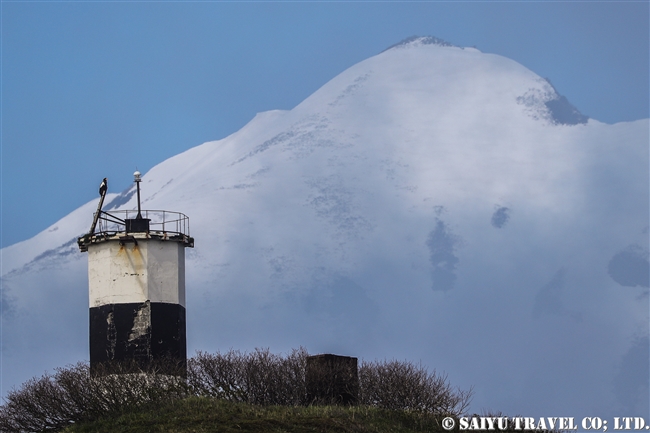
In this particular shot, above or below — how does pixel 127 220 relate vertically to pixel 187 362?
above

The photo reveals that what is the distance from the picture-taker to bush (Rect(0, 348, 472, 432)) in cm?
4494

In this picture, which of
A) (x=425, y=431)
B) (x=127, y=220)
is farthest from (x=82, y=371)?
(x=425, y=431)

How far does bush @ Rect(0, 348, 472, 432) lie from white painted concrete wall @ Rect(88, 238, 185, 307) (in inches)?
100

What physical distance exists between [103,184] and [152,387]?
398 inches

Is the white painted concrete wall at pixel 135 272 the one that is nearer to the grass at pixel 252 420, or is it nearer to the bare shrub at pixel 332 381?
the grass at pixel 252 420

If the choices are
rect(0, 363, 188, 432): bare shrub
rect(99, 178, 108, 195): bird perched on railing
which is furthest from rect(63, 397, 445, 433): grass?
rect(99, 178, 108, 195): bird perched on railing

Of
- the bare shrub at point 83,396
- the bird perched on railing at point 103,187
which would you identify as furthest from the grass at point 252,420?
the bird perched on railing at point 103,187

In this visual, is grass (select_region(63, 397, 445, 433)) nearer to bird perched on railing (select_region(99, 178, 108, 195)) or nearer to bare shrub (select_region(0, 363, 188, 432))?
bare shrub (select_region(0, 363, 188, 432))

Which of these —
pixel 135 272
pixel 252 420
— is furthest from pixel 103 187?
pixel 252 420

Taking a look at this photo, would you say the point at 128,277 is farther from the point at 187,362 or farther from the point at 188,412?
the point at 188,412

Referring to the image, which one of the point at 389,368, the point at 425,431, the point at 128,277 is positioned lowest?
the point at 425,431

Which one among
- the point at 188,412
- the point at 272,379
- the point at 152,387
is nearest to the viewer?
the point at 188,412

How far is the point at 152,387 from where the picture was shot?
45188 mm

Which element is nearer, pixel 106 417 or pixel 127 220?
pixel 106 417
